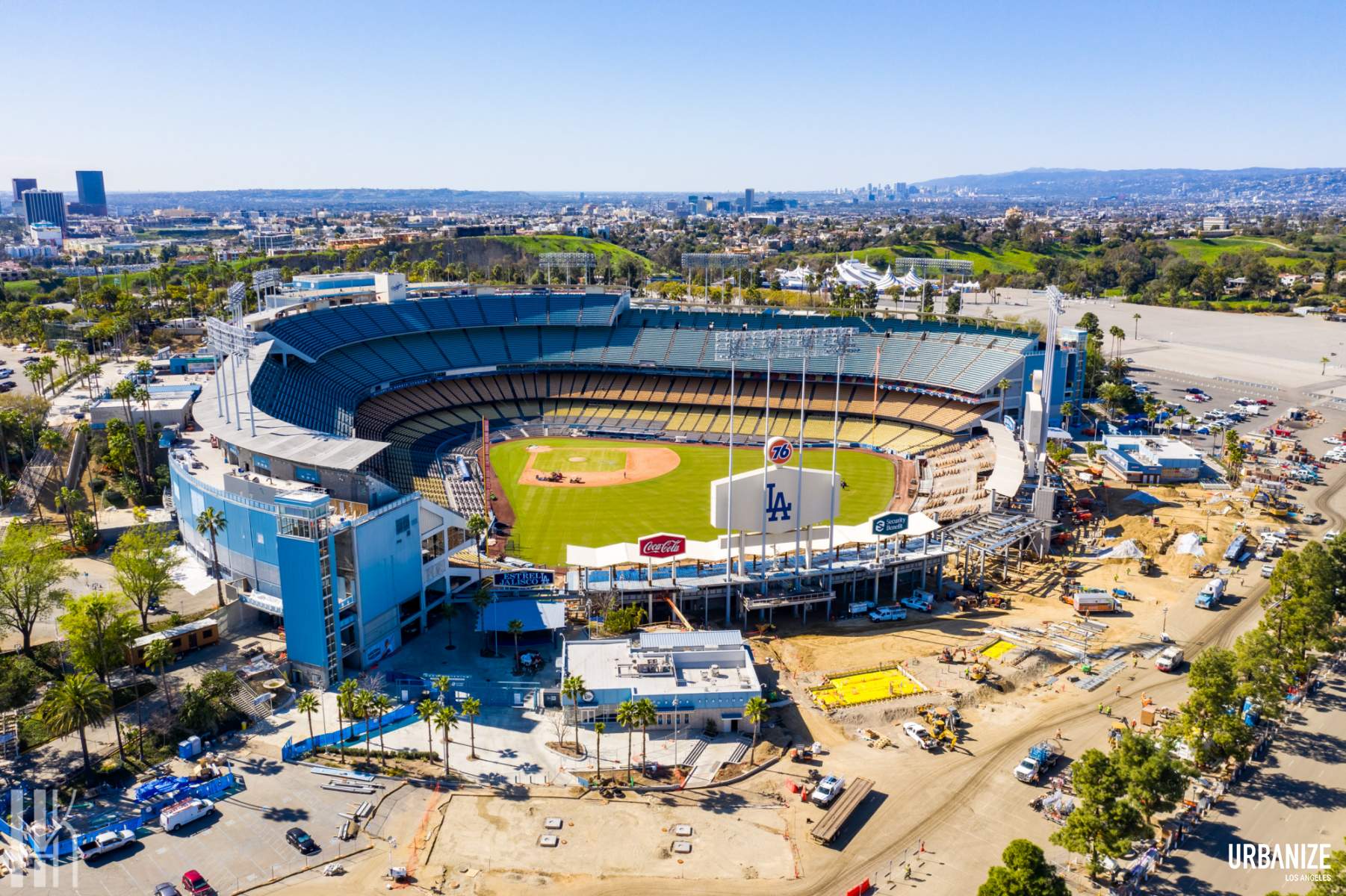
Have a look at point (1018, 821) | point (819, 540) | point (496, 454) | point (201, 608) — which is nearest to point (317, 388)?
point (496, 454)

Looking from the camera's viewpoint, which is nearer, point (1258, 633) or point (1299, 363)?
point (1258, 633)

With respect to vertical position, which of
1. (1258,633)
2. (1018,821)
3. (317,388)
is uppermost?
(317,388)

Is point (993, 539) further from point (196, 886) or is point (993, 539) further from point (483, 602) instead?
point (196, 886)

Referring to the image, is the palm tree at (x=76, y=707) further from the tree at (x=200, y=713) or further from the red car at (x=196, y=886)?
the red car at (x=196, y=886)

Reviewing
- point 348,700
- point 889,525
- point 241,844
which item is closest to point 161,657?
point 348,700

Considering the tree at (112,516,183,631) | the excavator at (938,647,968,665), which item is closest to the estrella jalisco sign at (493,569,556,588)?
the tree at (112,516,183,631)

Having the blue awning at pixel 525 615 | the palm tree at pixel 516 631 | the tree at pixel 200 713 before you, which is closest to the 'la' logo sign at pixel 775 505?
the blue awning at pixel 525 615

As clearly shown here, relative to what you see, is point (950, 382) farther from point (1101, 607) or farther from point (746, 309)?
point (1101, 607)
